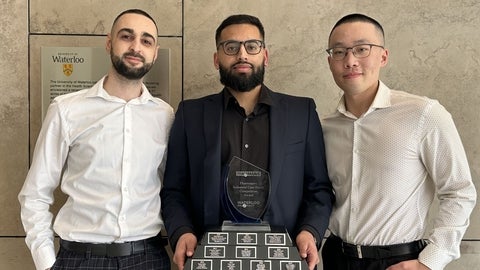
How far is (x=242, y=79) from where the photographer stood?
2158 millimetres

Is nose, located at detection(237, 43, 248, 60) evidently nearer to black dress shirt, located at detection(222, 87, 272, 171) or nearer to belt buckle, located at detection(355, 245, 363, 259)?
black dress shirt, located at detection(222, 87, 272, 171)

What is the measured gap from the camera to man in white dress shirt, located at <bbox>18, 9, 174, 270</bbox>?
82.7 inches

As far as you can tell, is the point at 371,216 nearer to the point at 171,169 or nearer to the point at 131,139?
the point at 171,169

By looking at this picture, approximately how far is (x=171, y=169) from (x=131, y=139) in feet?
0.78

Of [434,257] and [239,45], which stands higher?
[239,45]

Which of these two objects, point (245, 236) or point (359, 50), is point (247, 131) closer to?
point (245, 236)

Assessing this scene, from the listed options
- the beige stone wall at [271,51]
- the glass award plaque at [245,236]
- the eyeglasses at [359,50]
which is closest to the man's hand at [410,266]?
the glass award plaque at [245,236]

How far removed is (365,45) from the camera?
2080 millimetres

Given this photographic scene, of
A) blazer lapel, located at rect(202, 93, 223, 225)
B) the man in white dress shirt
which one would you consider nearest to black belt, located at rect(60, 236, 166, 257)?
the man in white dress shirt

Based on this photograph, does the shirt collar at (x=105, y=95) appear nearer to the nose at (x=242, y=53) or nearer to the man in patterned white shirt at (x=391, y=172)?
the nose at (x=242, y=53)

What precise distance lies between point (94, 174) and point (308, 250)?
102 cm

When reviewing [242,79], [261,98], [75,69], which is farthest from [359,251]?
[75,69]

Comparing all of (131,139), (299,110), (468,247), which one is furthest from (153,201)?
(468,247)

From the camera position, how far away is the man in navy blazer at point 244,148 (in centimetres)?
208
